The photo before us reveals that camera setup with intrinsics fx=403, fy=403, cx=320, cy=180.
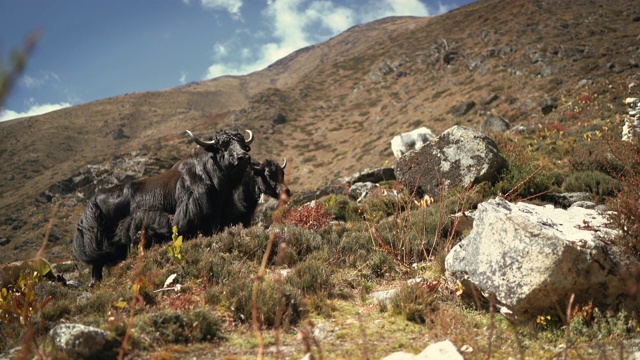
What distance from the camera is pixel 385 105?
4984cm

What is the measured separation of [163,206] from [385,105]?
44989mm

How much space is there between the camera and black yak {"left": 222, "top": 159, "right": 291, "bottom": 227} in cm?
794

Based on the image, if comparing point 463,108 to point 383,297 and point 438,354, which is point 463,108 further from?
point 438,354

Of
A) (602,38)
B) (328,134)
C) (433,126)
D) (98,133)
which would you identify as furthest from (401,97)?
(98,133)

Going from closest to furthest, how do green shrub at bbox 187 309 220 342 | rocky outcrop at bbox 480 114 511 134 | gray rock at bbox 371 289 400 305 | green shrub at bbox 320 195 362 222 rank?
green shrub at bbox 187 309 220 342, gray rock at bbox 371 289 400 305, green shrub at bbox 320 195 362 222, rocky outcrop at bbox 480 114 511 134

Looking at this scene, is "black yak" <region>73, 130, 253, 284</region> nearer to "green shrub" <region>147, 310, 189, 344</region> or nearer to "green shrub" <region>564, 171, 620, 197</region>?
"green shrub" <region>147, 310, 189, 344</region>

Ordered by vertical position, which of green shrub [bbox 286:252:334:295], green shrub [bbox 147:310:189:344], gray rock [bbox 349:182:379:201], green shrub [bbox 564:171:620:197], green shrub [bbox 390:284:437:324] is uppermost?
green shrub [bbox 147:310:189:344]

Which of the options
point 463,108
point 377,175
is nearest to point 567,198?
point 377,175

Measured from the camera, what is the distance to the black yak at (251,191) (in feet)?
26.0

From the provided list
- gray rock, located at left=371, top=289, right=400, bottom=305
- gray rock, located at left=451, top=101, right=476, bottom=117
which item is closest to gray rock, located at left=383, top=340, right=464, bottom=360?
gray rock, located at left=371, top=289, right=400, bottom=305

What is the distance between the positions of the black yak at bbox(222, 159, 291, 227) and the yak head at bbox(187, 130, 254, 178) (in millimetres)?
583

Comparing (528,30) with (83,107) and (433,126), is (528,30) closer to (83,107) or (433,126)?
(433,126)

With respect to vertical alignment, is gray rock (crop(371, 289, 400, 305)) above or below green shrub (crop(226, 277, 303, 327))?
below

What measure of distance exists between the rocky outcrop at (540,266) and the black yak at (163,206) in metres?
4.77
